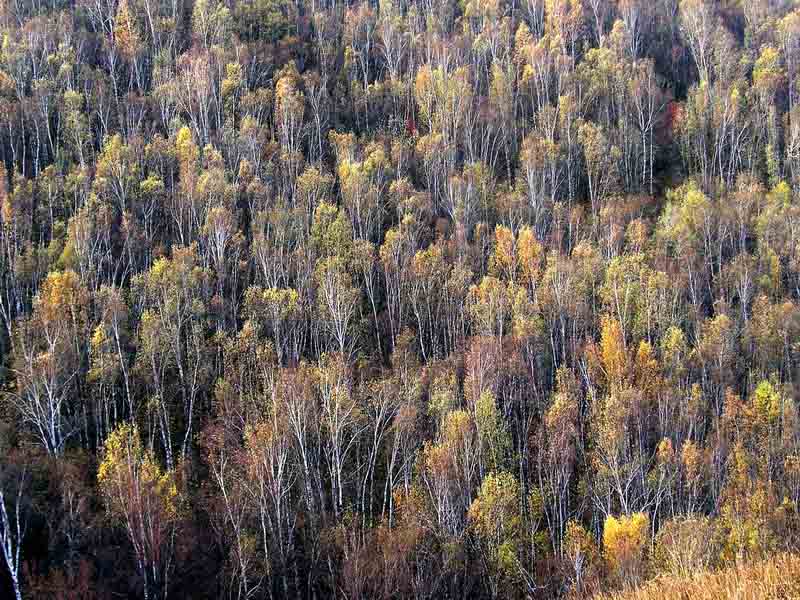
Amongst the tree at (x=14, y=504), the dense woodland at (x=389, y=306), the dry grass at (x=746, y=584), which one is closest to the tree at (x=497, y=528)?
the dense woodland at (x=389, y=306)

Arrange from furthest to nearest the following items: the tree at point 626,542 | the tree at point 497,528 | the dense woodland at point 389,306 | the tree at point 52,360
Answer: the tree at point 52,360
the tree at point 497,528
the dense woodland at point 389,306
the tree at point 626,542

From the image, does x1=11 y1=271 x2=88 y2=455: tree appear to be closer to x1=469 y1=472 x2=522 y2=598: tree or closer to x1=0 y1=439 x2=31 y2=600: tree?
x1=0 y1=439 x2=31 y2=600: tree

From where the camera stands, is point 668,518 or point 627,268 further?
point 627,268

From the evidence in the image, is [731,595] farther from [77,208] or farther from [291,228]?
[77,208]

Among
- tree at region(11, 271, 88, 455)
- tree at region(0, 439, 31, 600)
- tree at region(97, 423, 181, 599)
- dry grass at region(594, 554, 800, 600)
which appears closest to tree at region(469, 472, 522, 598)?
tree at region(97, 423, 181, 599)

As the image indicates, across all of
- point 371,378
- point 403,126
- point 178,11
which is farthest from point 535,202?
point 178,11

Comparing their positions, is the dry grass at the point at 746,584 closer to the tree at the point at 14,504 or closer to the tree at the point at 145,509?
the tree at the point at 145,509
